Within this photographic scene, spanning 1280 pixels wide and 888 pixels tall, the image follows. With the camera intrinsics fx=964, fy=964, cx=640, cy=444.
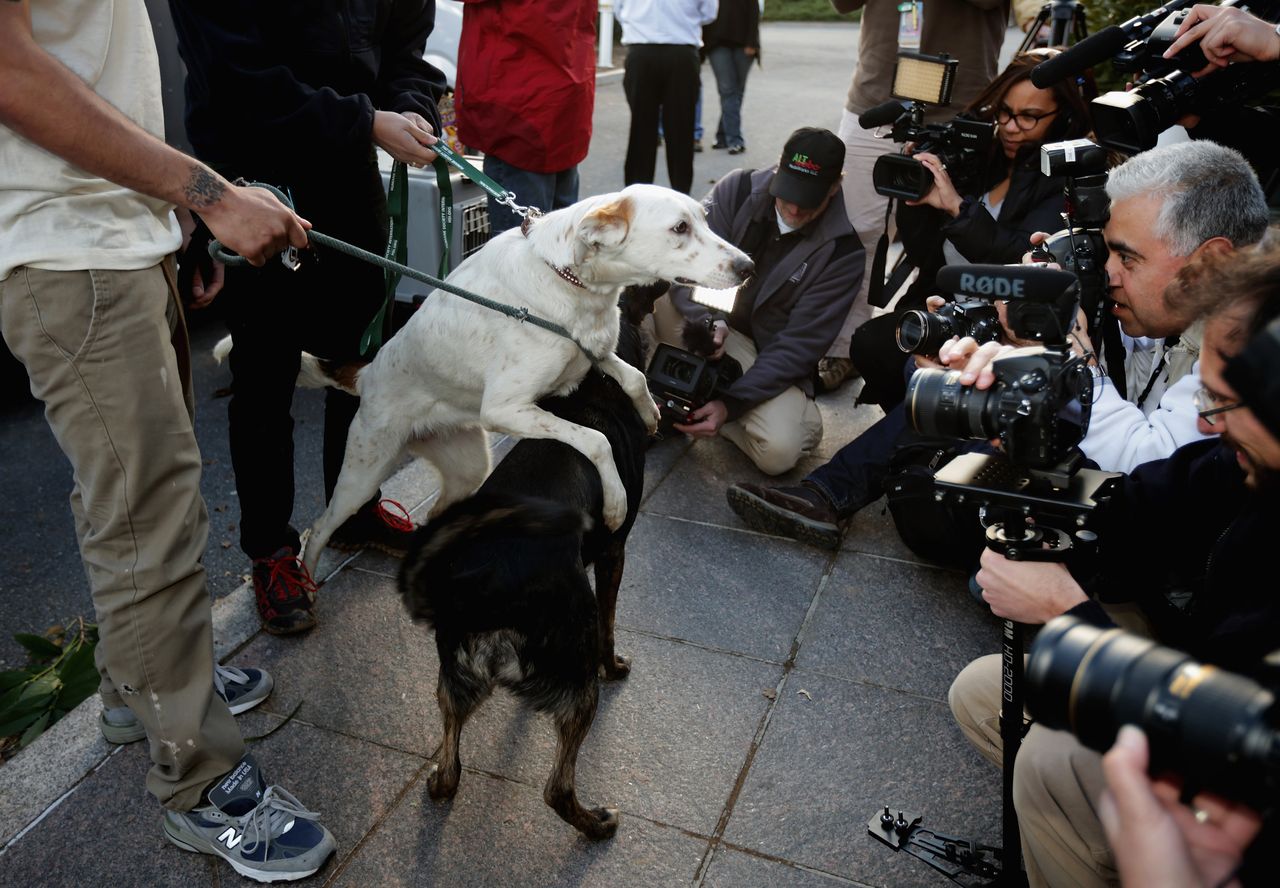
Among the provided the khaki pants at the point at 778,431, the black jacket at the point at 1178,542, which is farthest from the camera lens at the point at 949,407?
the khaki pants at the point at 778,431

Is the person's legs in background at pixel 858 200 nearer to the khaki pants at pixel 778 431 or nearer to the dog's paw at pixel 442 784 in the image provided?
the khaki pants at pixel 778 431

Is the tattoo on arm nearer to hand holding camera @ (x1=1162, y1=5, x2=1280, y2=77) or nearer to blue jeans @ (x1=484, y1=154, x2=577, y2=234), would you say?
blue jeans @ (x1=484, y1=154, x2=577, y2=234)

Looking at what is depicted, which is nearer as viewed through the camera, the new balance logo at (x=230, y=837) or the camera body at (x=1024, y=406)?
the camera body at (x=1024, y=406)

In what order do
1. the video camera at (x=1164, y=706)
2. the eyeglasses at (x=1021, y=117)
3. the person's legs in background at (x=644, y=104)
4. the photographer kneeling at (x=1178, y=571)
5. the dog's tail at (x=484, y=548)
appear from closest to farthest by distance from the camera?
the video camera at (x=1164, y=706) → the photographer kneeling at (x=1178, y=571) → the dog's tail at (x=484, y=548) → the eyeglasses at (x=1021, y=117) → the person's legs in background at (x=644, y=104)

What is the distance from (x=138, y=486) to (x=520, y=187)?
2.80 meters

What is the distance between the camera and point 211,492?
4.10 m

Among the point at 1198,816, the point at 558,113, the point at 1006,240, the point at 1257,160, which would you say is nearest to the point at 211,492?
the point at 558,113

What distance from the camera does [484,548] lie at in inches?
83.3

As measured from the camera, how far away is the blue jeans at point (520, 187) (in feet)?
14.6

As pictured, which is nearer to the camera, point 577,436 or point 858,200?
point 577,436

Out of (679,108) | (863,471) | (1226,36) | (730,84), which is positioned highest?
(1226,36)

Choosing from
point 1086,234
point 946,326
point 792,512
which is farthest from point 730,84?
point 946,326

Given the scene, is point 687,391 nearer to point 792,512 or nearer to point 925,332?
point 792,512

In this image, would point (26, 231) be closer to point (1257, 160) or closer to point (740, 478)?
point (740, 478)
